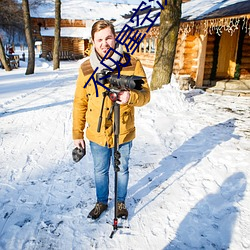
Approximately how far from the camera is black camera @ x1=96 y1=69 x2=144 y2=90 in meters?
1.63

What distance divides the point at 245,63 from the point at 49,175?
37.9 feet

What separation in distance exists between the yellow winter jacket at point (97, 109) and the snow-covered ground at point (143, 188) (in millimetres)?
978

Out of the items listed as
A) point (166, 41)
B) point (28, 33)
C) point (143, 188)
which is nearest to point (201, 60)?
point (166, 41)

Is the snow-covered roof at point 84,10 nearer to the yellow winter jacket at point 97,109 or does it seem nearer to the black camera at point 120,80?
the yellow winter jacket at point 97,109

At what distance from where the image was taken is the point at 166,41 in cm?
721

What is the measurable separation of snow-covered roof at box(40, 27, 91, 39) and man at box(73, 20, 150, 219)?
97.8 ft

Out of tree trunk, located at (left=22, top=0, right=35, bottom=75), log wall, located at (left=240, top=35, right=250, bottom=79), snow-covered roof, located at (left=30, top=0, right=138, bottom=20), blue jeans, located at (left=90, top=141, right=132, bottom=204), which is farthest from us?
snow-covered roof, located at (left=30, top=0, right=138, bottom=20)

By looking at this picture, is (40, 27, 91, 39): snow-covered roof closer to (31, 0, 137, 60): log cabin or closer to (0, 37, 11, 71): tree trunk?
(31, 0, 137, 60): log cabin

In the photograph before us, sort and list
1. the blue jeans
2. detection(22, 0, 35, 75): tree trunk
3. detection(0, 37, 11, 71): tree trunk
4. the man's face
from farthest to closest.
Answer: detection(0, 37, 11, 71): tree trunk
detection(22, 0, 35, 75): tree trunk
the blue jeans
the man's face

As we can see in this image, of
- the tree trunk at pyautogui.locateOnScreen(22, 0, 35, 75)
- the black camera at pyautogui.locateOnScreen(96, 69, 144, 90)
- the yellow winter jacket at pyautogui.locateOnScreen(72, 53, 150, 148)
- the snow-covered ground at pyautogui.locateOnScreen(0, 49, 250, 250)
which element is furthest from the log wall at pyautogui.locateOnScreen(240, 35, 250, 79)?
the tree trunk at pyautogui.locateOnScreen(22, 0, 35, 75)

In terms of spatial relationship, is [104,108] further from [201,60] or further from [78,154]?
[201,60]

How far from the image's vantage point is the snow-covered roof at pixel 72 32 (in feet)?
98.5

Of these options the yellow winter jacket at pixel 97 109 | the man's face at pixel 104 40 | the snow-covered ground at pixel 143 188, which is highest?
the man's face at pixel 104 40

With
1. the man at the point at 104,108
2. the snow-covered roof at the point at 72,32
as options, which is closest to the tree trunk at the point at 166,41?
the man at the point at 104,108
